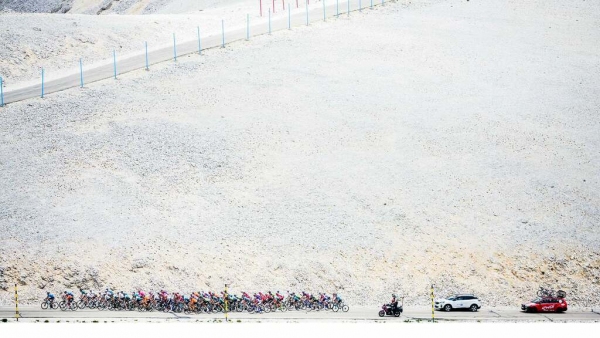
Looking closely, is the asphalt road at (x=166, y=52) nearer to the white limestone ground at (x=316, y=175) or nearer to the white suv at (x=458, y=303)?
the white limestone ground at (x=316, y=175)

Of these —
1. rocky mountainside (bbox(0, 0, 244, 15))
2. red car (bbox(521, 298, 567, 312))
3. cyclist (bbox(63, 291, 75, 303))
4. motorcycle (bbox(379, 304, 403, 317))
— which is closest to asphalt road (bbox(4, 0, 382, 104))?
rocky mountainside (bbox(0, 0, 244, 15))

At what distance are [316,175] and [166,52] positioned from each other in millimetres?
22342

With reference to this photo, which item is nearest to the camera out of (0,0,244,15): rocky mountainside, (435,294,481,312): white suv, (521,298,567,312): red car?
(435,294,481,312): white suv

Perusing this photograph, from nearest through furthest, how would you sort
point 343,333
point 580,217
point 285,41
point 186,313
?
point 343,333 < point 186,313 < point 580,217 < point 285,41

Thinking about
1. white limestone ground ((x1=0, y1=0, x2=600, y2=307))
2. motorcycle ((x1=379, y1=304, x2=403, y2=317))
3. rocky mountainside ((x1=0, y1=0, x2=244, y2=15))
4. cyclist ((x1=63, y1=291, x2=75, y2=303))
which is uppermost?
rocky mountainside ((x1=0, y1=0, x2=244, y2=15))

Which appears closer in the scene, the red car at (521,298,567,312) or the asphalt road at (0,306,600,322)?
the asphalt road at (0,306,600,322)

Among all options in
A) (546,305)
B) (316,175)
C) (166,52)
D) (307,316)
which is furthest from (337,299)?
(166,52)

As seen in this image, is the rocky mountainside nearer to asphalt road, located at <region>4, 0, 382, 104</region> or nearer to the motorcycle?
asphalt road, located at <region>4, 0, 382, 104</region>

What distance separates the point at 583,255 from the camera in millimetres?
44094

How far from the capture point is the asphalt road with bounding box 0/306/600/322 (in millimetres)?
35062

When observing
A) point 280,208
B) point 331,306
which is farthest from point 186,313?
point 280,208

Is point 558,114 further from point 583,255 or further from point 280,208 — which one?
point 280,208

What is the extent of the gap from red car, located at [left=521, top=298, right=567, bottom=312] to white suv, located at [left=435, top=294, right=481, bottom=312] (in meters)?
2.48

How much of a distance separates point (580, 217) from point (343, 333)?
20.3 metres
